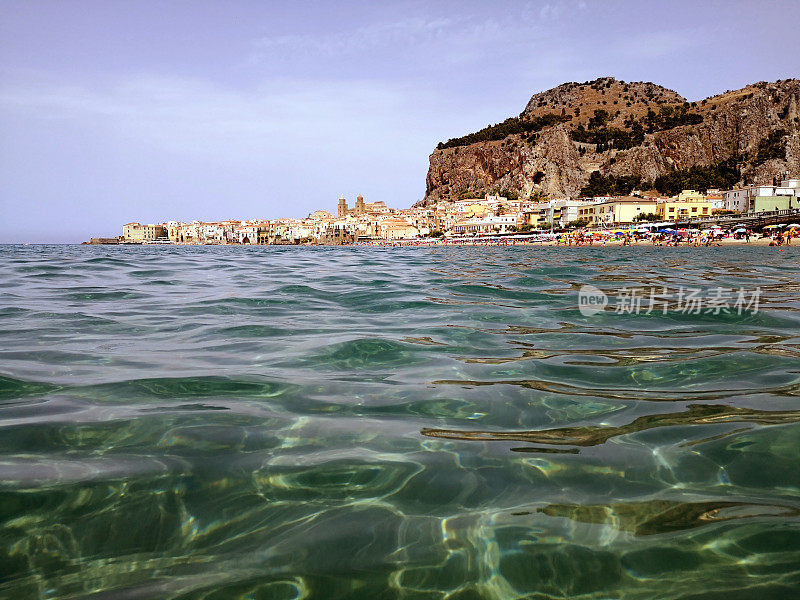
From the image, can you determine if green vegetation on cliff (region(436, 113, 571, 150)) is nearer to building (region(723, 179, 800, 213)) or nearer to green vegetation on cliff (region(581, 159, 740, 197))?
green vegetation on cliff (region(581, 159, 740, 197))

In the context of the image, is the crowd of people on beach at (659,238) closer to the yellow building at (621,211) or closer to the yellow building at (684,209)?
the yellow building at (621,211)

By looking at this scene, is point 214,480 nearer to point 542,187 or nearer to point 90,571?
point 90,571

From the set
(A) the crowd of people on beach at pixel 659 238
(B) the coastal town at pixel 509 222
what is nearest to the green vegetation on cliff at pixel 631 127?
(B) the coastal town at pixel 509 222

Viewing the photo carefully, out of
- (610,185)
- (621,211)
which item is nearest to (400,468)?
(621,211)

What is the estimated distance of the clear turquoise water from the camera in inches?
58.8

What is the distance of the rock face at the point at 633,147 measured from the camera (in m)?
93.9

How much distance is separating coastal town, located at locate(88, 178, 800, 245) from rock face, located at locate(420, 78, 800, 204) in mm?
6028

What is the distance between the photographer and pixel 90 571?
1.49m

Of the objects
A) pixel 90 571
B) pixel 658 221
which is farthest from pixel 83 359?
pixel 658 221

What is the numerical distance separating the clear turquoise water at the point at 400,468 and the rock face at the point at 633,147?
108m

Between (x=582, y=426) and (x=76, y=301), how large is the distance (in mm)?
7086

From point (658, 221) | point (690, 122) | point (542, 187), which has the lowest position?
point (658, 221)

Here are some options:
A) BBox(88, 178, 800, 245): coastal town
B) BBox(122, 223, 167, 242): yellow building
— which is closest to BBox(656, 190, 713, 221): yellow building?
BBox(88, 178, 800, 245): coastal town

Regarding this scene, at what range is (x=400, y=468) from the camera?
211 centimetres
